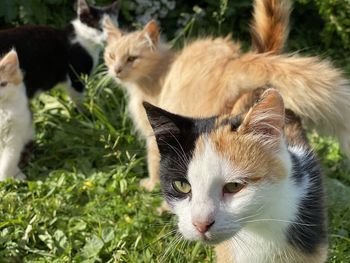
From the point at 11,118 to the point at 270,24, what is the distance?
1723mm

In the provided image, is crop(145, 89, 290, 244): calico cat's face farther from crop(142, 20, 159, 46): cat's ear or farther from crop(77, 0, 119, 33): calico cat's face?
crop(77, 0, 119, 33): calico cat's face

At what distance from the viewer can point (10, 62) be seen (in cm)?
365

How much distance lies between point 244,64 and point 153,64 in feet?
3.18

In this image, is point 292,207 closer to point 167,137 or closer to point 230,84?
point 167,137

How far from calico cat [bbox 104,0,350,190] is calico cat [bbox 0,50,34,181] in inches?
23.5

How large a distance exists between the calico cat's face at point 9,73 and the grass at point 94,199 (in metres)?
0.49

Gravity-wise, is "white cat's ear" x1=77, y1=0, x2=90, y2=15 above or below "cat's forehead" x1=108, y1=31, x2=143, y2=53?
below

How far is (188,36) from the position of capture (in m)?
4.84

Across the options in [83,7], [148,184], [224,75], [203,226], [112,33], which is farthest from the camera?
[83,7]

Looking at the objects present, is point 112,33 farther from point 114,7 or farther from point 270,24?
point 270,24

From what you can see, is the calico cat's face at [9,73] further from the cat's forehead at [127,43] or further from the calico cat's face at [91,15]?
the calico cat's face at [91,15]

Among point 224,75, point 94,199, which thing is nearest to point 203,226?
point 224,75

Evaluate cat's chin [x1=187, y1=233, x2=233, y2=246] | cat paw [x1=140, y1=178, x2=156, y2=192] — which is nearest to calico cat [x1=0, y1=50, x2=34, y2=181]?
cat paw [x1=140, y1=178, x2=156, y2=192]

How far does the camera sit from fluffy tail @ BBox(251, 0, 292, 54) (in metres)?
2.92
